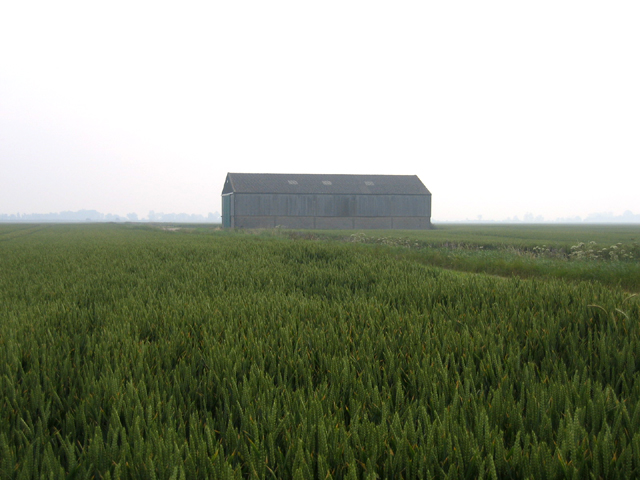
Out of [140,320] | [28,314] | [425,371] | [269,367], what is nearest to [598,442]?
[425,371]

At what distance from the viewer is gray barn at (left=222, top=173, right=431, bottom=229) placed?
4188 centimetres

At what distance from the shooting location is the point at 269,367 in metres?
2.87

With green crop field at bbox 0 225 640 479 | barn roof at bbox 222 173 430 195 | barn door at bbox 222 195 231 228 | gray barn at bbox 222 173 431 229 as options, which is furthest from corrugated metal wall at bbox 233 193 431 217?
green crop field at bbox 0 225 640 479

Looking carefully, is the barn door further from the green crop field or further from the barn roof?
the green crop field

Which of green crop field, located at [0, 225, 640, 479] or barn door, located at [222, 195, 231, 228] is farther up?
barn door, located at [222, 195, 231, 228]

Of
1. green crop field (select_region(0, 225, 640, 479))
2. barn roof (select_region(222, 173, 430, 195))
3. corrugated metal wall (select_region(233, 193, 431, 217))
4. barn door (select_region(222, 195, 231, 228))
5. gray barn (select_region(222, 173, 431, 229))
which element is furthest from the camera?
barn door (select_region(222, 195, 231, 228))

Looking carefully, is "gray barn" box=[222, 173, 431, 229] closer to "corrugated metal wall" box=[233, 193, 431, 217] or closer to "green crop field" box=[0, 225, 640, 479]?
"corrugated metal wall" box=[233, 193, 431, 217]

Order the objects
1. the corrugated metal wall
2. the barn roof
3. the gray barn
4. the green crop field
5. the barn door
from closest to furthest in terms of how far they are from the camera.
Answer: the green crop field → the corrugated metal wall → the gray barn → the barn roof → the barn door

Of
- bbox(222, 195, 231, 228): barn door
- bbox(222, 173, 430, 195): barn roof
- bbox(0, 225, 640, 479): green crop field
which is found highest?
bbox(222, 173, 430, 195): barn roof

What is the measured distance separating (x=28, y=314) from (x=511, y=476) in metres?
4.88

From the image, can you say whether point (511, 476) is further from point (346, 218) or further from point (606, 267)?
point (346, 218)

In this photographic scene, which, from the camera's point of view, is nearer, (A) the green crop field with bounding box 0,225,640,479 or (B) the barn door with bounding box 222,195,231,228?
(A) the green crop field with bounding box 0,225,640,479

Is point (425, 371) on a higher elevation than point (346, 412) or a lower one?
higher

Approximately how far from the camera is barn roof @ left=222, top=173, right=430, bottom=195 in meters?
42.8
